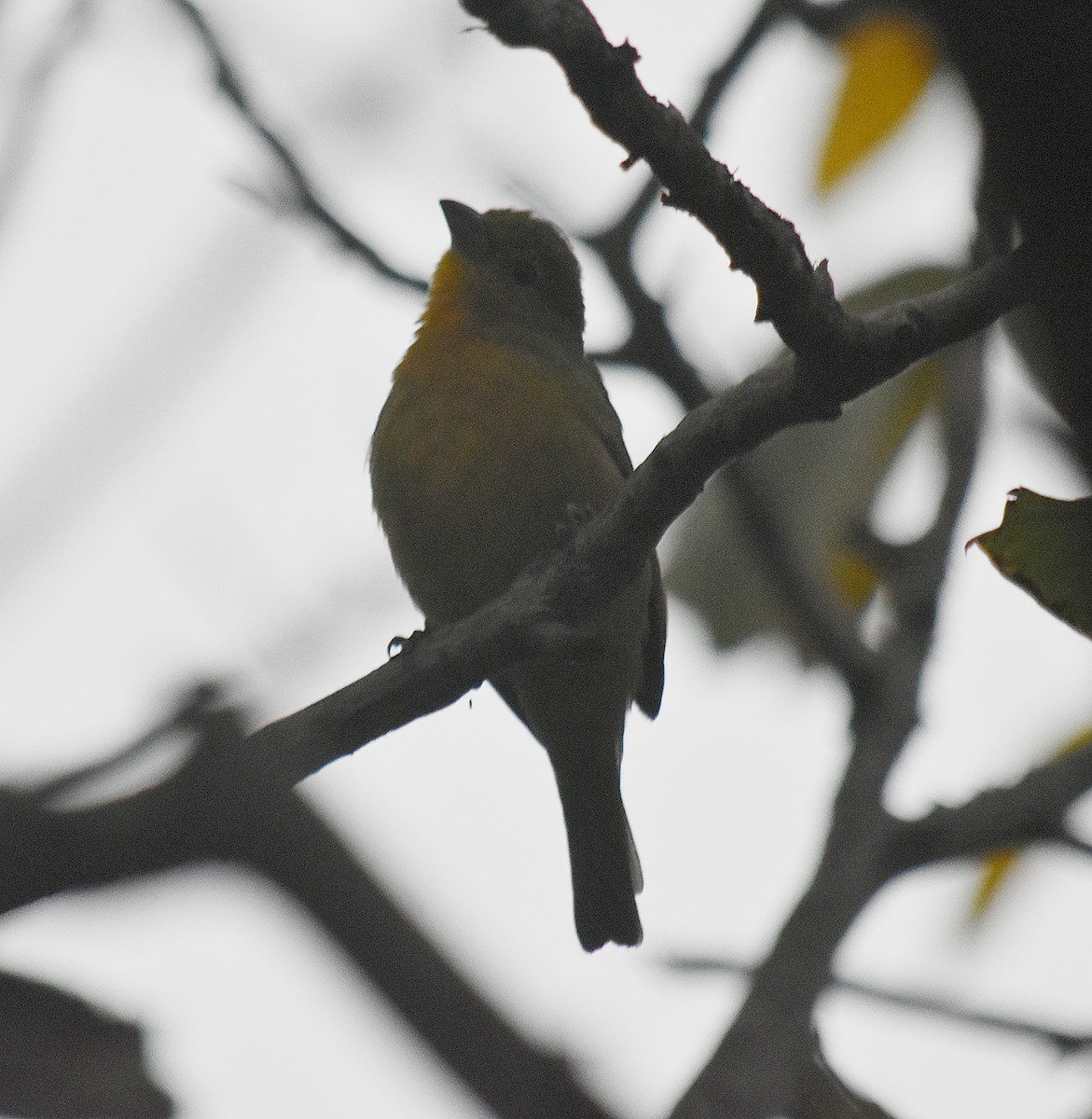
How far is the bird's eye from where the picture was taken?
6.71 metres

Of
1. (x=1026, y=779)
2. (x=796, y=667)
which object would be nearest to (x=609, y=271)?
(x=796, y=667)

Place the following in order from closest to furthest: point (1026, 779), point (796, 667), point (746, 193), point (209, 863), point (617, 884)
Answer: point (209, 863) < point (746, 193) < point (1026, 779) < point (796, 667) < point (617, 884)

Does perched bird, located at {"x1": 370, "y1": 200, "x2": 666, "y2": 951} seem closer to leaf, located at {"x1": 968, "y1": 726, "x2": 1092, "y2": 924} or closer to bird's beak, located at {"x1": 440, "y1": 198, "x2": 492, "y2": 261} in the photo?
bird's beak, located at {"x1": 440, "y1": 198, "x2": 492, "y2": 261}

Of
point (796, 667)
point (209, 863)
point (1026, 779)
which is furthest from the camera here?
point (796, 667)

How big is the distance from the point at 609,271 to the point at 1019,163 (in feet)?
11.8

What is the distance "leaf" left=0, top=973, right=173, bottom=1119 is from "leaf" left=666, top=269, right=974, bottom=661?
11.3 ft

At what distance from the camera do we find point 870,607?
18.7 ft

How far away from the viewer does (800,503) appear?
16.2ft

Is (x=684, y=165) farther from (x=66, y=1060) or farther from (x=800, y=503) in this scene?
(x=800, y=503)

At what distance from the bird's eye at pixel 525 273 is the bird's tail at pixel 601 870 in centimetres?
205

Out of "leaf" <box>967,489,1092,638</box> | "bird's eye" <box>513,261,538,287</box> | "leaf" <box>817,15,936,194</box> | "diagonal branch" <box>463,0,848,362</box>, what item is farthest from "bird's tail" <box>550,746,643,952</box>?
"leaf" <box>967,489,1092,638</box>

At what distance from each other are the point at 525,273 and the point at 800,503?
7.36 feet

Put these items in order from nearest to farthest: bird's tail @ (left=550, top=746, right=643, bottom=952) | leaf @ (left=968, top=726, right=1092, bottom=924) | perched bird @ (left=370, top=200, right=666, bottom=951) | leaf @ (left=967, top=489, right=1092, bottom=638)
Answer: leaf @ (left=967, top=489, right=1092, bottom=638)
leaf @ (left=968, top=726, right=1092, bottom=924)
perched bird @ (left=370, top=200, right=666, bottom=951)
bird's tail @ (left=550, top=746, right=643, bottom=952)

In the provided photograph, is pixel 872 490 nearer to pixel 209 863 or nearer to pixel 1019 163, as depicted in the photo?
pixel 1019 163
